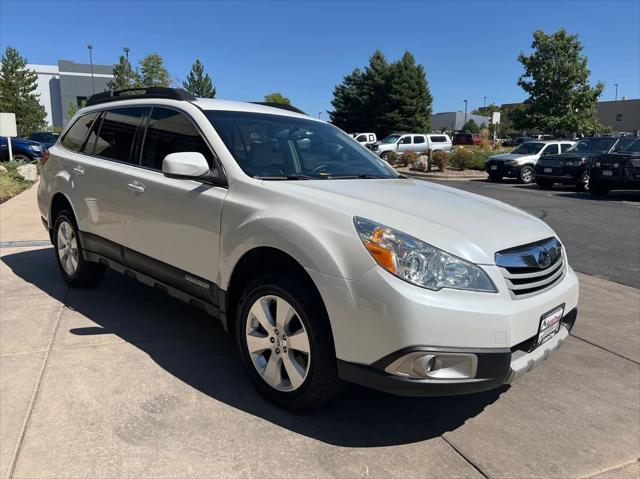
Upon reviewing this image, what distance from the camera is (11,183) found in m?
13.3

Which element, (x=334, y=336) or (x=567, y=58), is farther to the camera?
(x=567, y=58)

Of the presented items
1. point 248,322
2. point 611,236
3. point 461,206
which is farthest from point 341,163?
point 611,236

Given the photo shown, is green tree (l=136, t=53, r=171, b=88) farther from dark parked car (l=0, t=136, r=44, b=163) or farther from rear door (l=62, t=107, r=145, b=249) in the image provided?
rear door (l=62, t=107, r=145, b=249)

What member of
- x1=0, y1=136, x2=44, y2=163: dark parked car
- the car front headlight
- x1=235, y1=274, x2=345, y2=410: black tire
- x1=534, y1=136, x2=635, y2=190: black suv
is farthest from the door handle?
x1=0, y1=136, x2=44, y2=163: dark parked car

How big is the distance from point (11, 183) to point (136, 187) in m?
11.5

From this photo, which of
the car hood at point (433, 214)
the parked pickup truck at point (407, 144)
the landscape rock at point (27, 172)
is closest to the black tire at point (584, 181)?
the parked pickup truck at point (407, 144)

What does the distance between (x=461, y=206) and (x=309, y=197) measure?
3.09ft

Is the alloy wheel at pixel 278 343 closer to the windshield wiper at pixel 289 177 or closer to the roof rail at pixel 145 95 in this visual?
the windshield wiper at pixel 289 177

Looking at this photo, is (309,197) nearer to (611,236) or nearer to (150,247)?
(150,247)

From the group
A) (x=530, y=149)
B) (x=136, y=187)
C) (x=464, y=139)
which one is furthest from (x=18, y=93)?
(x=136, y=187)

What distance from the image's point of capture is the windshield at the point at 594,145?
1675 centimetres

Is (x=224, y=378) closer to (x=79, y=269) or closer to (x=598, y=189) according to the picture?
(x=79, y=269)

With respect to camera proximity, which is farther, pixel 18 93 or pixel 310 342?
pixel 18 93

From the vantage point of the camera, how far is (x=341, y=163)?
385cm
